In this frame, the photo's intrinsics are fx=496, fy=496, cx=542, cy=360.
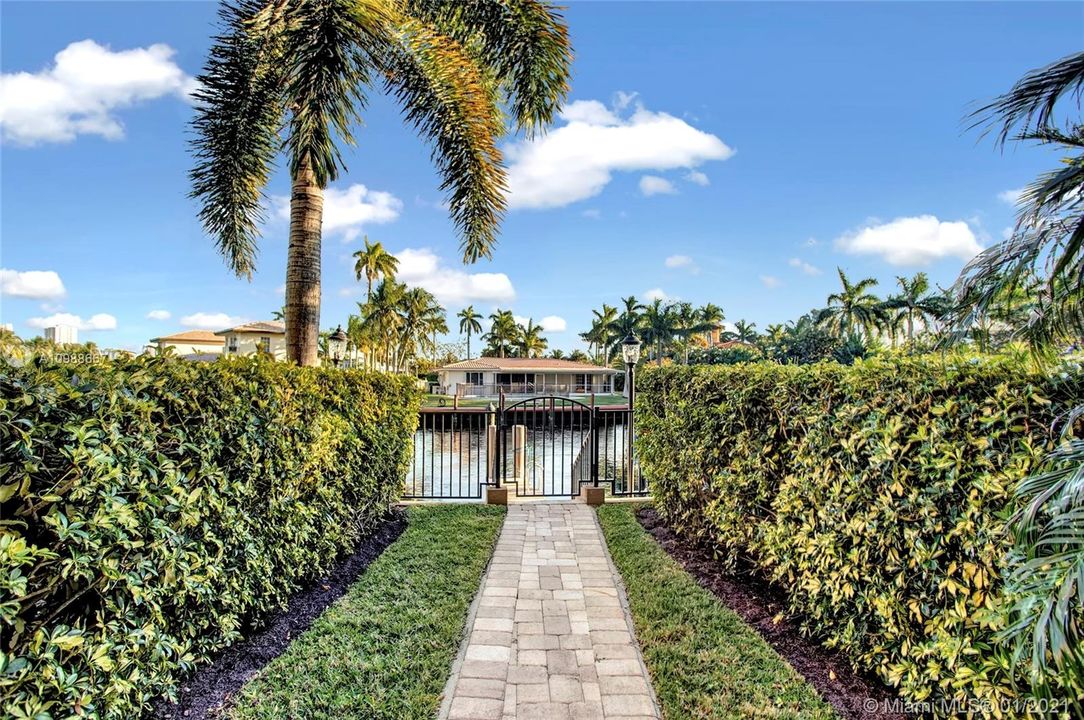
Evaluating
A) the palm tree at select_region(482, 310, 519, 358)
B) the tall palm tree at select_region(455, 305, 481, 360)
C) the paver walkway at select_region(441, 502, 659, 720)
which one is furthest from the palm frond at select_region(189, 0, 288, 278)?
the tall palm tree at select_region(455, 305, 481, 360)

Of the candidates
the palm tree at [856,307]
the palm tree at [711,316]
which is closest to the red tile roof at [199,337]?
the palm tree at [711,316]

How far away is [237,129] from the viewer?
20.4ft

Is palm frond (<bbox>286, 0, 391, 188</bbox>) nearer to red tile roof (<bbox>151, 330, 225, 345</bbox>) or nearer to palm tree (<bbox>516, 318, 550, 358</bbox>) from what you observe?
red tile roof (<bbox>151, 330, 225, 345</bbox>)

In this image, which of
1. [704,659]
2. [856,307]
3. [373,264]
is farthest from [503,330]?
[704,659]

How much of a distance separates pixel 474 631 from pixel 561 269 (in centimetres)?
1457

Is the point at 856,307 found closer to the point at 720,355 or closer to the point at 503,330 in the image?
the point at 720,355

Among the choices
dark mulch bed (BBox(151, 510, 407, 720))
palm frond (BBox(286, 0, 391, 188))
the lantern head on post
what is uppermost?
palm frond (BBox(286, 0, 391, 188))

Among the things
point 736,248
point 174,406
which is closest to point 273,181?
point 174,406

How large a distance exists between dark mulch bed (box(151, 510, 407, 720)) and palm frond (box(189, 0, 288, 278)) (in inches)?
194

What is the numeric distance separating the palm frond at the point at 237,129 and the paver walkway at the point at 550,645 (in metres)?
5.60

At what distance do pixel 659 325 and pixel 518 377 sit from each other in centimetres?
1645

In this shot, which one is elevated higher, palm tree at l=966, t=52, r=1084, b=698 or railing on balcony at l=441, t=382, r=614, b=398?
palm tree at l=966, t=52, r=1084, b=698

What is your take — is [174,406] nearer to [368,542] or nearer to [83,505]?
[83,505]

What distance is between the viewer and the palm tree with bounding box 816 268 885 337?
3831cm
